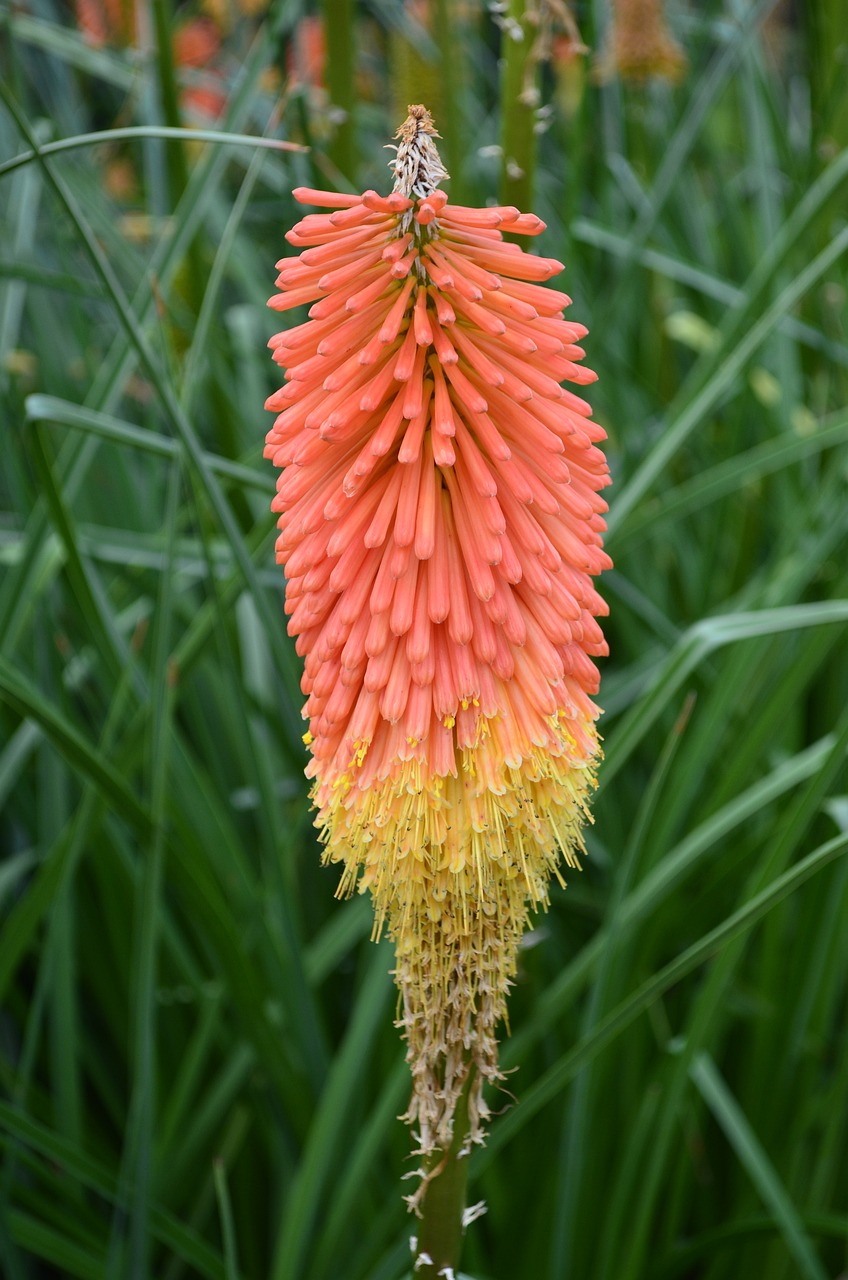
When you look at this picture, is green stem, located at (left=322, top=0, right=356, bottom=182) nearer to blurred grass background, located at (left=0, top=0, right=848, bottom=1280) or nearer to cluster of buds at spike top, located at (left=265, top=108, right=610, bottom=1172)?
blurred grass background, located at (left=0, top=0, right=848, bottom=1280)

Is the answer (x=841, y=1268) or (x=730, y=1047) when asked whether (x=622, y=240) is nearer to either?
(x=730, y=1047)

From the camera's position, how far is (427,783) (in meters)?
1.24

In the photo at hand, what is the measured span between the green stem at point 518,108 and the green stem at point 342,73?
2.15 ft

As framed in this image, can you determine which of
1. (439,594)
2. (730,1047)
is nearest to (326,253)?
(439,594)

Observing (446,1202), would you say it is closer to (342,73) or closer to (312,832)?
(312,832)

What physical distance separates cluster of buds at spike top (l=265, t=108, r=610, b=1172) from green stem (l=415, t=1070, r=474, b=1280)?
2 cm

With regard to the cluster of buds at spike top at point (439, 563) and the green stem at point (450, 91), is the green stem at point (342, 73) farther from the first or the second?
the cluster of buds at spike top at point (439, 563)

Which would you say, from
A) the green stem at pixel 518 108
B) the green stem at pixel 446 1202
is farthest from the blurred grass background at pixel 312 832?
the green stem at pixel 446 1202

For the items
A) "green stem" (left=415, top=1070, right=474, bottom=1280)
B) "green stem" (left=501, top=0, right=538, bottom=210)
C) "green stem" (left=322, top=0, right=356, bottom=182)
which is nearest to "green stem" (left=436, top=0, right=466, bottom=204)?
"green stem" (left=322, top=0, right=356, bottom=182)

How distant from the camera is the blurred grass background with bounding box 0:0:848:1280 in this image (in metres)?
1.90

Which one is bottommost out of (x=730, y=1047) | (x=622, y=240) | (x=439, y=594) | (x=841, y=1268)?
(x=841, y=1268)

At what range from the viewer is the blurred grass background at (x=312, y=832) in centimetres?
190

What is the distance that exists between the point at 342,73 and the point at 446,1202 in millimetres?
2233

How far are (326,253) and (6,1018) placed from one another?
206 cm
